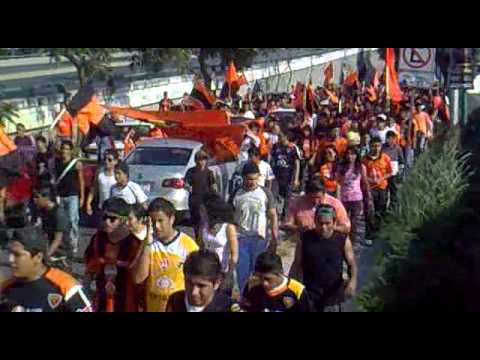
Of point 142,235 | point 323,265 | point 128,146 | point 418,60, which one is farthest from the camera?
point 418,60

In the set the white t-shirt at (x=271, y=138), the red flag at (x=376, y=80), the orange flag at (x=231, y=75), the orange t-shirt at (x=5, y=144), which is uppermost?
the orange flag at (x=231, y=75)

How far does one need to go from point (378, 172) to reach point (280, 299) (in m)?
4.70

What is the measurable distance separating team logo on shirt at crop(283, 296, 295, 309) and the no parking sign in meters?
5.16

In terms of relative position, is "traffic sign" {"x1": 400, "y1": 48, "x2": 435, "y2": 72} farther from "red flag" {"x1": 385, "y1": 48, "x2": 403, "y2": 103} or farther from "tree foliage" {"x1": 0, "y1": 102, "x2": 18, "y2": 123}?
"tree foliage" {"x1": 0, "y1": 102, "x2": 18, "y2": 123}

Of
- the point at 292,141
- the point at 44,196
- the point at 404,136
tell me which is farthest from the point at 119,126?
the point at 404,136

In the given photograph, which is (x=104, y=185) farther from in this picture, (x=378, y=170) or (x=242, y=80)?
(x=378, y=170)

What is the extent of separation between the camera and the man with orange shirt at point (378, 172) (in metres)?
12.2

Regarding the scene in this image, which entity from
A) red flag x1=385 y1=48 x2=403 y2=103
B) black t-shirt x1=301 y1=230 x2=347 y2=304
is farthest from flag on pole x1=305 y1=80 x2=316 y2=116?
black t-shirt x1=301 y1=230 x2=347 y2=304

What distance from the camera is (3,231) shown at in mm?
9523

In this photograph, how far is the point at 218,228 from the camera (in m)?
9.25

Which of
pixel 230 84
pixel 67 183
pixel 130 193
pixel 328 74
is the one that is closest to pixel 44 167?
pixel 67 183

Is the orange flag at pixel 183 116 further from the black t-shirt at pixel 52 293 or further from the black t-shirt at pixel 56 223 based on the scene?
the black t-shirt at pixel 52 293

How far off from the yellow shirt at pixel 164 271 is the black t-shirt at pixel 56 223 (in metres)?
1.37

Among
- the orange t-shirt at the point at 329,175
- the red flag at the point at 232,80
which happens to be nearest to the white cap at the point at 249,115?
the red flag at the point at 232,80
